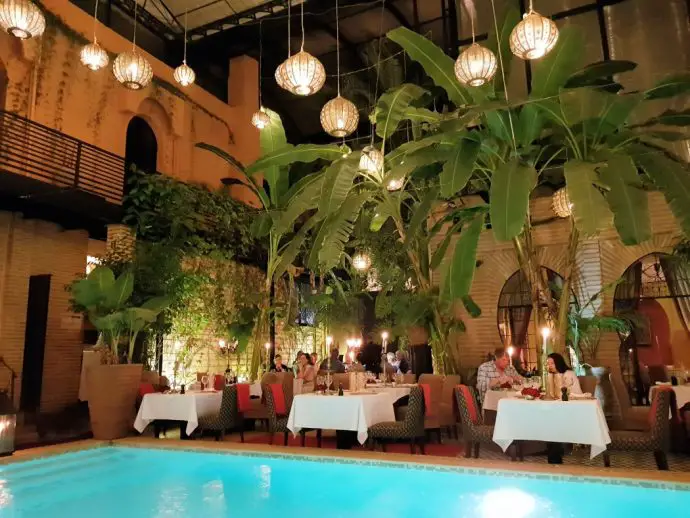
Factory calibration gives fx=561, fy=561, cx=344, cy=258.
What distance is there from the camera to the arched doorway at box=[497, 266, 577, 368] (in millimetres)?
10250

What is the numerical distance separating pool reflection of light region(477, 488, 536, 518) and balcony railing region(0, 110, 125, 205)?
7.20 metres

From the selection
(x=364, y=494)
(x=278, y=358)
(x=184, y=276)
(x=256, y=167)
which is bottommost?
(x=364, y=494)

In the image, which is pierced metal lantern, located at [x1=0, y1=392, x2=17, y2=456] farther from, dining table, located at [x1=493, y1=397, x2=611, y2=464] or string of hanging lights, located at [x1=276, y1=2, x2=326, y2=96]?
dining table, located at [x1=493, y1=397, x2=611, y2=464]

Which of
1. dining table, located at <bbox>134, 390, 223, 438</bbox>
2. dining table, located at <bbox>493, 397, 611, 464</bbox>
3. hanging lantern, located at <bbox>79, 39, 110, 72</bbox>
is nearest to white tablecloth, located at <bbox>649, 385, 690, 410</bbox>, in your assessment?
dining table, located at <bbox>493, 397, 611, 464</bbox>

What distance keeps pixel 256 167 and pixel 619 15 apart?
683 centimetres

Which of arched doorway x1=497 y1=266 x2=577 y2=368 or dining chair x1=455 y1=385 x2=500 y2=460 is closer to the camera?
dining chair x1=455 y1=385 x2=500 y2=460

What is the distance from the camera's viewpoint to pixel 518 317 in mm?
10375

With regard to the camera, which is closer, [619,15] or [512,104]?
[512,104]

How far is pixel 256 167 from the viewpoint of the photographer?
23.3ft

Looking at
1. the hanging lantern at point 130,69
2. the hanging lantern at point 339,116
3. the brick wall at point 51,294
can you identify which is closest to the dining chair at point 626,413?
the hanging lantern at point 339,116

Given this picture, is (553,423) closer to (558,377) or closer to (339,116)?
(558,377)

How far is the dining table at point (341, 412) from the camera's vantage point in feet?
17.9

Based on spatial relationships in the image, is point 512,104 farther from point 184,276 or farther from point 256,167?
point 184,276

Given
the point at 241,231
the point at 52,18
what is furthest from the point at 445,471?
the point at 52,18
